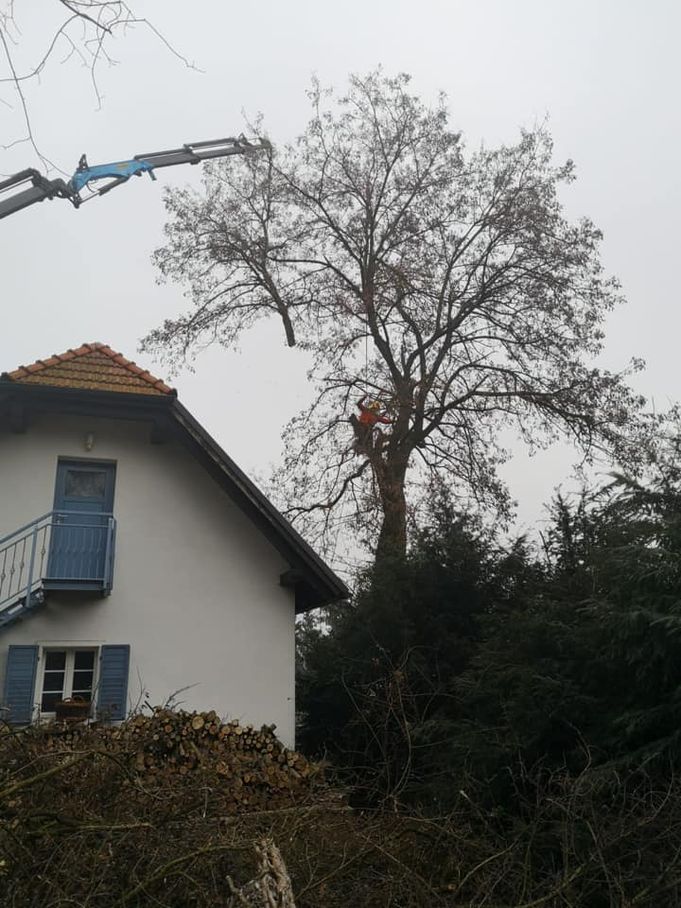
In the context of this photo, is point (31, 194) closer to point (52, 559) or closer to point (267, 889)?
point (52, 559)

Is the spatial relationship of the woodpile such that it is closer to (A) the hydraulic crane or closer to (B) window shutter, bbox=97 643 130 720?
(B) window shutter, bbox=97 643 130 720

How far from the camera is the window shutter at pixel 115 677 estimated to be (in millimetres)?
Result: 10211

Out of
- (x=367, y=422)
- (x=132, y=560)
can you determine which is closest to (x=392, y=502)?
(x=367, y=422)

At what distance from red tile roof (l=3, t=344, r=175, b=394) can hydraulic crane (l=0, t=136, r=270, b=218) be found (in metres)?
2.13

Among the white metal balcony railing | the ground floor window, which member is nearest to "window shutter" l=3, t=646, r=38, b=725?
the ground floor window

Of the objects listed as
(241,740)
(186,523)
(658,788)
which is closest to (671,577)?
(658,788)

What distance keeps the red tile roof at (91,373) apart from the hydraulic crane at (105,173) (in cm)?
213

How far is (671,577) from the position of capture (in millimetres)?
6941

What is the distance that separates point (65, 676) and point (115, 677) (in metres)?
0.70

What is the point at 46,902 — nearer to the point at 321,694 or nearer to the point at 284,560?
the point at 284,560

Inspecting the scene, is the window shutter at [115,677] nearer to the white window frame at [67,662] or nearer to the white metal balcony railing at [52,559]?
the white window frame at [67,662]

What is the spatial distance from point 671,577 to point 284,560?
5.98 meters

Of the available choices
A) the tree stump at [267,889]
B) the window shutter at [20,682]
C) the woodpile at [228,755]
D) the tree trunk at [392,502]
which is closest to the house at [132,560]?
the window shutter at [20,682]

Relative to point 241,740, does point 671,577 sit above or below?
above
